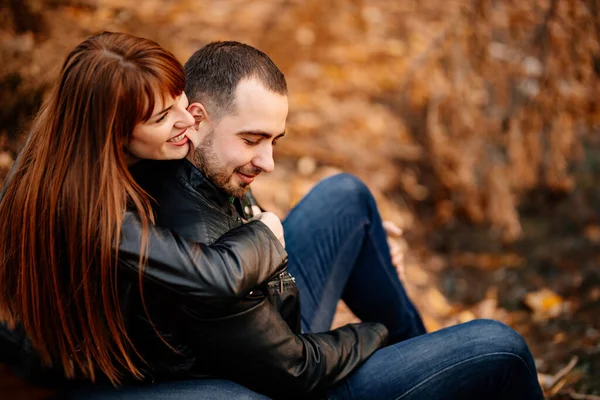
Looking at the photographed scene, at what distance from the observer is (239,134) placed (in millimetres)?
1836

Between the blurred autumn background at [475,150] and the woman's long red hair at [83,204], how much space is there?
1.56 metres

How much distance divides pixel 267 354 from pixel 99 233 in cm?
51

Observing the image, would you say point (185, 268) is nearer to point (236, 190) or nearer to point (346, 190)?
point (236, 190)

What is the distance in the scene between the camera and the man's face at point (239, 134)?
183cm

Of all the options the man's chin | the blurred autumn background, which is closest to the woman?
the man's chin

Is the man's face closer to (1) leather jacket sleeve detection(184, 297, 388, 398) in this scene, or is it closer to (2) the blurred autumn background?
(1) leather jacket sleeve detection(184, 297, 388, 398)

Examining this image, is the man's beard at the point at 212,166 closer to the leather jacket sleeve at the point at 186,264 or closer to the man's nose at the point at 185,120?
the man's nose at the point at 185,120

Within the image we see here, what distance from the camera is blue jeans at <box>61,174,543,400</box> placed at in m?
1.88

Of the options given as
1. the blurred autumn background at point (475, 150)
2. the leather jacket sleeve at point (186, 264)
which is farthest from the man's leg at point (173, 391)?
the blurred autumn background at point (475, 150)

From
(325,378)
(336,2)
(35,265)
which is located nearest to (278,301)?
(325,378)

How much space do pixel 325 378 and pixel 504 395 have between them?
551mm

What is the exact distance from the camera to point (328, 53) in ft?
19.4

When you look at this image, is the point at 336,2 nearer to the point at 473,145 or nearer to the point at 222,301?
the point at 473,145

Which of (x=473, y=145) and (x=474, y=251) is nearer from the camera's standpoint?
(x=473, y=145)
